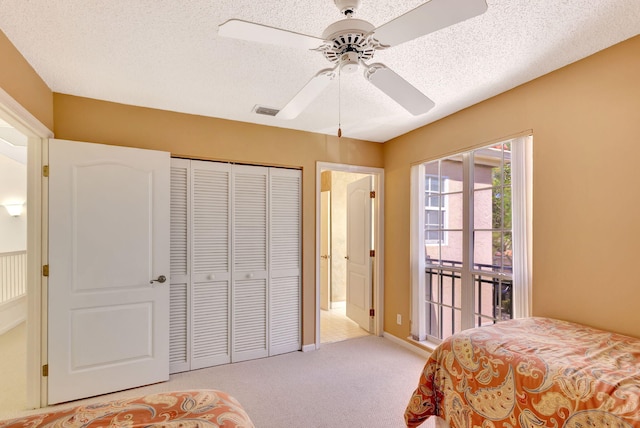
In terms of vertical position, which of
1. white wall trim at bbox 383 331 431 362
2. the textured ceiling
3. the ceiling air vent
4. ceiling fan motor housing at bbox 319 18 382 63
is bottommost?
white wall trim at bbox 383 331 431 362

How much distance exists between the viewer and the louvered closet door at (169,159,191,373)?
2.94 metres

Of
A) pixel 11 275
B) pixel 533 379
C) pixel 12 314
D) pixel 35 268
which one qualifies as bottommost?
pixel 12 314

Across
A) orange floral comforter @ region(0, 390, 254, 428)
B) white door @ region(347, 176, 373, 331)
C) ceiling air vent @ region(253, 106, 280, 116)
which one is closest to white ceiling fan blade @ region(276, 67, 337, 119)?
ceiling air vent @ region(253, 106, 280, 116)

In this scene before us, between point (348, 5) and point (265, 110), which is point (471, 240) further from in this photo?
point (348, 5)

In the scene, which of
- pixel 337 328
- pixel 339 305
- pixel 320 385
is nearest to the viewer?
pixel 320 385

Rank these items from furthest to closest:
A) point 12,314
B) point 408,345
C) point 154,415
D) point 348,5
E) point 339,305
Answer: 1. point 339,305
2. point 12,314
3. point 408,345
4. point 348,5
5. point 154,415

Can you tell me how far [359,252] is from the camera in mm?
4320

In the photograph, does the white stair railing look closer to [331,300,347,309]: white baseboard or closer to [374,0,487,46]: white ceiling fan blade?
[331,300,347,309]: white baseboard

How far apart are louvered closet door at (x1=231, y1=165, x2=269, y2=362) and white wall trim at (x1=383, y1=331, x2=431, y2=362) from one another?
59.5 inches

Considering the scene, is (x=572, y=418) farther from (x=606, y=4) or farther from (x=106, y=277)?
(x=106, y=277)

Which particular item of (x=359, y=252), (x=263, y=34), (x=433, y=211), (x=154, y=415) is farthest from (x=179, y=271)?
(x=433, y=211)

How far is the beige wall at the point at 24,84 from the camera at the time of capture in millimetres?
1799

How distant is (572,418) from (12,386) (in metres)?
3.92

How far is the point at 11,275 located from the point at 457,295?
245 inches
